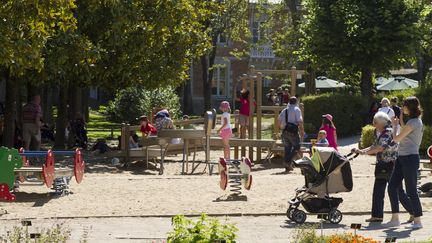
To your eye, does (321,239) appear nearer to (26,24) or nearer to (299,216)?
(299,216)

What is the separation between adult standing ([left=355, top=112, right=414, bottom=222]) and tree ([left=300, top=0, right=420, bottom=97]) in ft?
80.0

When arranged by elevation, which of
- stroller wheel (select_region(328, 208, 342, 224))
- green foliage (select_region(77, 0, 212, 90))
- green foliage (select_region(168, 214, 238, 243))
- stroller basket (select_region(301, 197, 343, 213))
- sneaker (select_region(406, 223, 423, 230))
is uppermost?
green foliage (select_region(77, 0, 212, 90))

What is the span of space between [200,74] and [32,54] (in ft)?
170

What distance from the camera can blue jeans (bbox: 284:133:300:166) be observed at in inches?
841

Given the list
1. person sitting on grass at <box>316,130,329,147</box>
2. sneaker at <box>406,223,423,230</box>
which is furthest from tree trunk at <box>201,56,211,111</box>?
sneaker at <box>406,223,423,230</box>

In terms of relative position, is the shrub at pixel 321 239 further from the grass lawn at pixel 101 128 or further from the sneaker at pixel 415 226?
the grass lawn at pixel 101 128

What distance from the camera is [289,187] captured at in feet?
56.4

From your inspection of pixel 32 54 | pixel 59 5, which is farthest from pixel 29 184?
pixel 59 5

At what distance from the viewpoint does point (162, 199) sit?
15367 mm

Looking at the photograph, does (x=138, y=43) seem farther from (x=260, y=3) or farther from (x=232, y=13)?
(x=232, y=13)

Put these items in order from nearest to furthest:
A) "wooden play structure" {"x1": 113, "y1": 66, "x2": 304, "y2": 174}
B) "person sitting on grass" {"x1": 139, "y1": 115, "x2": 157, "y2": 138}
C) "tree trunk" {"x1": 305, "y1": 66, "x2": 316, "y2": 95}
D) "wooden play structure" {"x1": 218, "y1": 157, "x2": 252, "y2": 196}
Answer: "wooden play structure" {"x1": 218, "y1": 157, "x2": 252, "y2": 196}, "wooden play structure" {"x1": 113, "y1": 66, "x2": 304, "y2": 174}, "person sitting on grass" {"x1": 139, "y1": 115, "x2": 157, "y2": 138}, "tree trunk" {"x1": 305, "y1": 66, "x2": 316, "y2": 95}

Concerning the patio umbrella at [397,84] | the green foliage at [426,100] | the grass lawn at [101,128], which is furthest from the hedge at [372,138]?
the patio umbrella at [397,84]

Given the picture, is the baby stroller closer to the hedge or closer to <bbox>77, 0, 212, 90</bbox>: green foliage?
<bbox>77, 0, 212, 90</bbox>: green foliage

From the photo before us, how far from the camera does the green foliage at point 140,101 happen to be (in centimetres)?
4281
